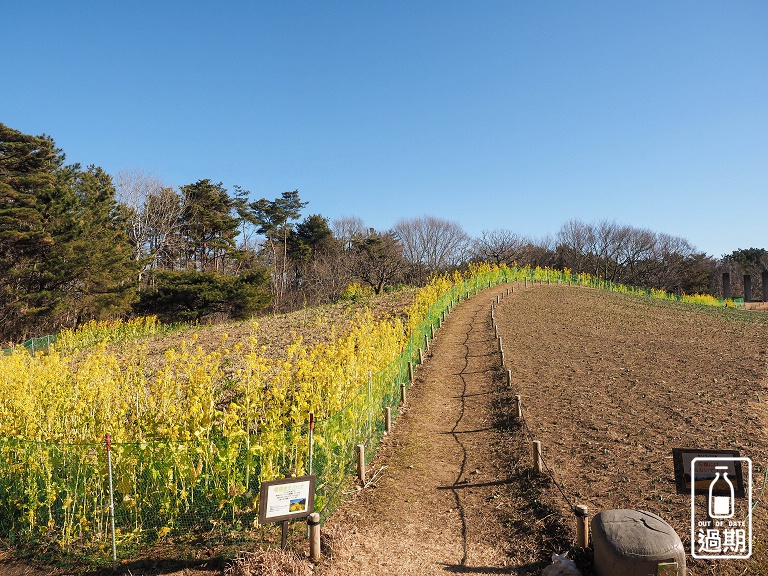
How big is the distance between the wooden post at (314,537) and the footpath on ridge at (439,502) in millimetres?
113

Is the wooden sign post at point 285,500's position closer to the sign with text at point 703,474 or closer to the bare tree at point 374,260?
the sign with text at point 703,474

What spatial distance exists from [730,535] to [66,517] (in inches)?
270

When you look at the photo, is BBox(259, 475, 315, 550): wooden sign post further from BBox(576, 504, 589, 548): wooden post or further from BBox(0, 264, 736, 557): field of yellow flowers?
BBox(576, 504, 589, 548): wooden post

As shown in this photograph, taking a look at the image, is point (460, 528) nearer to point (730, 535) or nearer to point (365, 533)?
point (365, 533)

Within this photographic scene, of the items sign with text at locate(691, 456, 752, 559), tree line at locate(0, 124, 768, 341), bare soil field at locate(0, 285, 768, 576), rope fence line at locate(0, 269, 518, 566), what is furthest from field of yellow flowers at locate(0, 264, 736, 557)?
tree line at locate(0, 124, 768, 341)

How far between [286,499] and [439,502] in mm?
2590

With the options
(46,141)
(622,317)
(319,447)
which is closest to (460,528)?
(319,447)

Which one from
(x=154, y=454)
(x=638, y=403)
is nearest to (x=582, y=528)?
(x=154, y=454)

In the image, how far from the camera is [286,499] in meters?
4.04

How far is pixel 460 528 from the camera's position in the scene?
17.0 feet

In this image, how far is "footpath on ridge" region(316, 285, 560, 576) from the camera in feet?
14.8

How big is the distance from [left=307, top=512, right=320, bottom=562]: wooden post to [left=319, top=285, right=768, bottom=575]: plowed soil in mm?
156

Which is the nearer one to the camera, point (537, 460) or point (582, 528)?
point (582, 528)

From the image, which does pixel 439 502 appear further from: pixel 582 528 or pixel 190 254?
pixel 190 254
